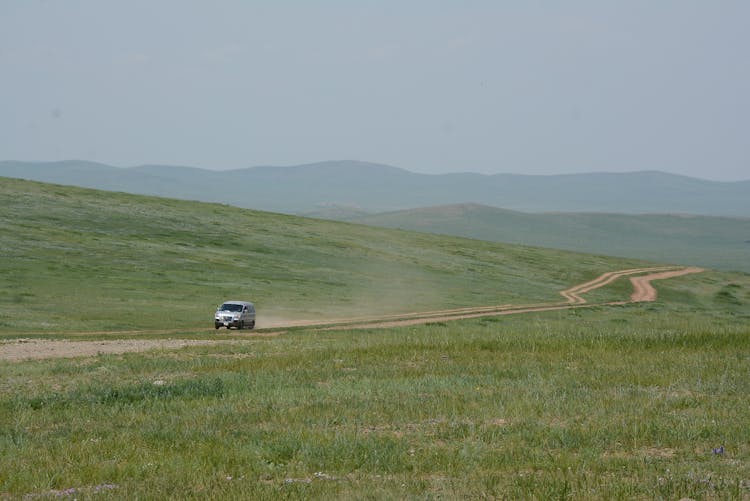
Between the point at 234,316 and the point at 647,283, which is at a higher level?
the point at 234,316

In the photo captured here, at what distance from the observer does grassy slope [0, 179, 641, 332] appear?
60.2 m

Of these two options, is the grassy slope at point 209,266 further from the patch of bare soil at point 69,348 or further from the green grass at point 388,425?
the green grass at point 388,425

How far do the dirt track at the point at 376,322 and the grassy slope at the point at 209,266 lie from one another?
12.3 ft

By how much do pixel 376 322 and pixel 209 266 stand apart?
3031cm

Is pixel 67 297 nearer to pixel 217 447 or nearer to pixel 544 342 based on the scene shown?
pixel 544 342

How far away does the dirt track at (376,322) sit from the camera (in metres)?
32.4

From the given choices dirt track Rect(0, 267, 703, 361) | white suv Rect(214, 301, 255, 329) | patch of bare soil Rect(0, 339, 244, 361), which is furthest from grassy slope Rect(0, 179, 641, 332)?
patch of bare soil Rect(0, 339, 244, 361)

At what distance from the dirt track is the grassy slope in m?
3.74

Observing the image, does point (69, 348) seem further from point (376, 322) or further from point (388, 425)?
point (376, 322)

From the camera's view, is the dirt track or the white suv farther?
the white suv

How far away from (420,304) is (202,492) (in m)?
61.5

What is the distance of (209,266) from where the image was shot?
3273 inches

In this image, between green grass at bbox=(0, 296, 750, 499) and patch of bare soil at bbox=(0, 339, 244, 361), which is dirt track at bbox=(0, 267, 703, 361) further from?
green grass at bbox=(0, 296, 750, 499)

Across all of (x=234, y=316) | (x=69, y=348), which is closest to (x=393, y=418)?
(x=69, y=348)
